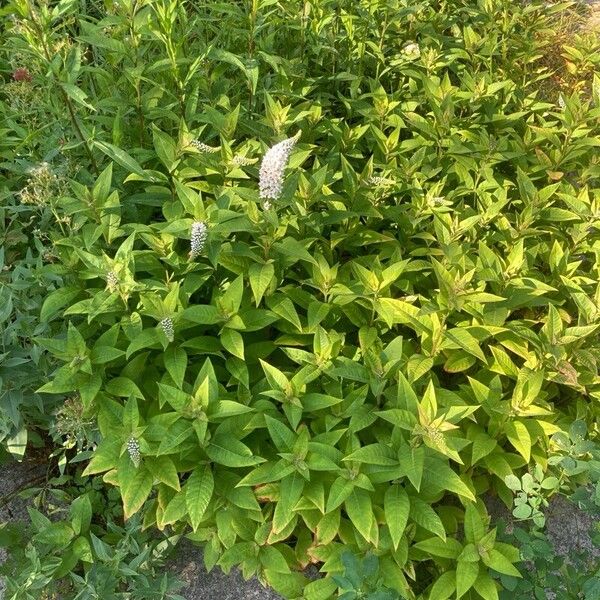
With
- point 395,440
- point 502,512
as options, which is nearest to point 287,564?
point 395,440

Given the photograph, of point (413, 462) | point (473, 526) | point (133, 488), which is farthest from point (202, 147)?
point (473, 526)

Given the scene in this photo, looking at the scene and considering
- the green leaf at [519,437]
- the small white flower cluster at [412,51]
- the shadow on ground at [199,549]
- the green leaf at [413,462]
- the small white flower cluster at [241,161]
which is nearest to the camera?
the green leaf at [413,462]

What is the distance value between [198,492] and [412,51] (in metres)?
2.47

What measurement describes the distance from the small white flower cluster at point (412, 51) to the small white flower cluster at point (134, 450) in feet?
7.74

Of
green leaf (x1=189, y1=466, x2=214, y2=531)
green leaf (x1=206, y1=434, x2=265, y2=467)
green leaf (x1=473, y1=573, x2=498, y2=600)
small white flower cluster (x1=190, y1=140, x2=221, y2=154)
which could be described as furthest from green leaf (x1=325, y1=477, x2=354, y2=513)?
small white flower cluster (x1=190, y1=140, x2=221, y2=154)

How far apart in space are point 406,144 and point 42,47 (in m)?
1.52

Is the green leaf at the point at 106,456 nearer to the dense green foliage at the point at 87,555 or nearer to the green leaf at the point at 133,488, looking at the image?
the green leaf at the point at 133,488

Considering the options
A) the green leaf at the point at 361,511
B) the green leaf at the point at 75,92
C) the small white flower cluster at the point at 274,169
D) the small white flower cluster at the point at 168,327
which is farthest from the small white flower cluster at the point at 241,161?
the green leaf at the point at 361,511

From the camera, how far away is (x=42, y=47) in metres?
1.93

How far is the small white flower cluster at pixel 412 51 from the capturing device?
124 inches

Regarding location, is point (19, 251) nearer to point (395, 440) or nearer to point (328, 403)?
point (328, 403)

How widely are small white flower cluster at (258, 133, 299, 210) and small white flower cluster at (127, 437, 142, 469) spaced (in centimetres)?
80

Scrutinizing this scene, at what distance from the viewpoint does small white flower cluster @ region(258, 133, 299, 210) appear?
176 cm

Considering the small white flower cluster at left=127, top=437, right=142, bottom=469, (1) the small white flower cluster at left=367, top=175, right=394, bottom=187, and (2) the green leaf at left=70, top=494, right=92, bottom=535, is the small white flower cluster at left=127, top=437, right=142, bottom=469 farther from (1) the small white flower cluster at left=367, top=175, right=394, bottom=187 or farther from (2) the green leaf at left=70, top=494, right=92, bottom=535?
(1) the small white flower cluster at left=367, top=175, right=394, bottom=187
